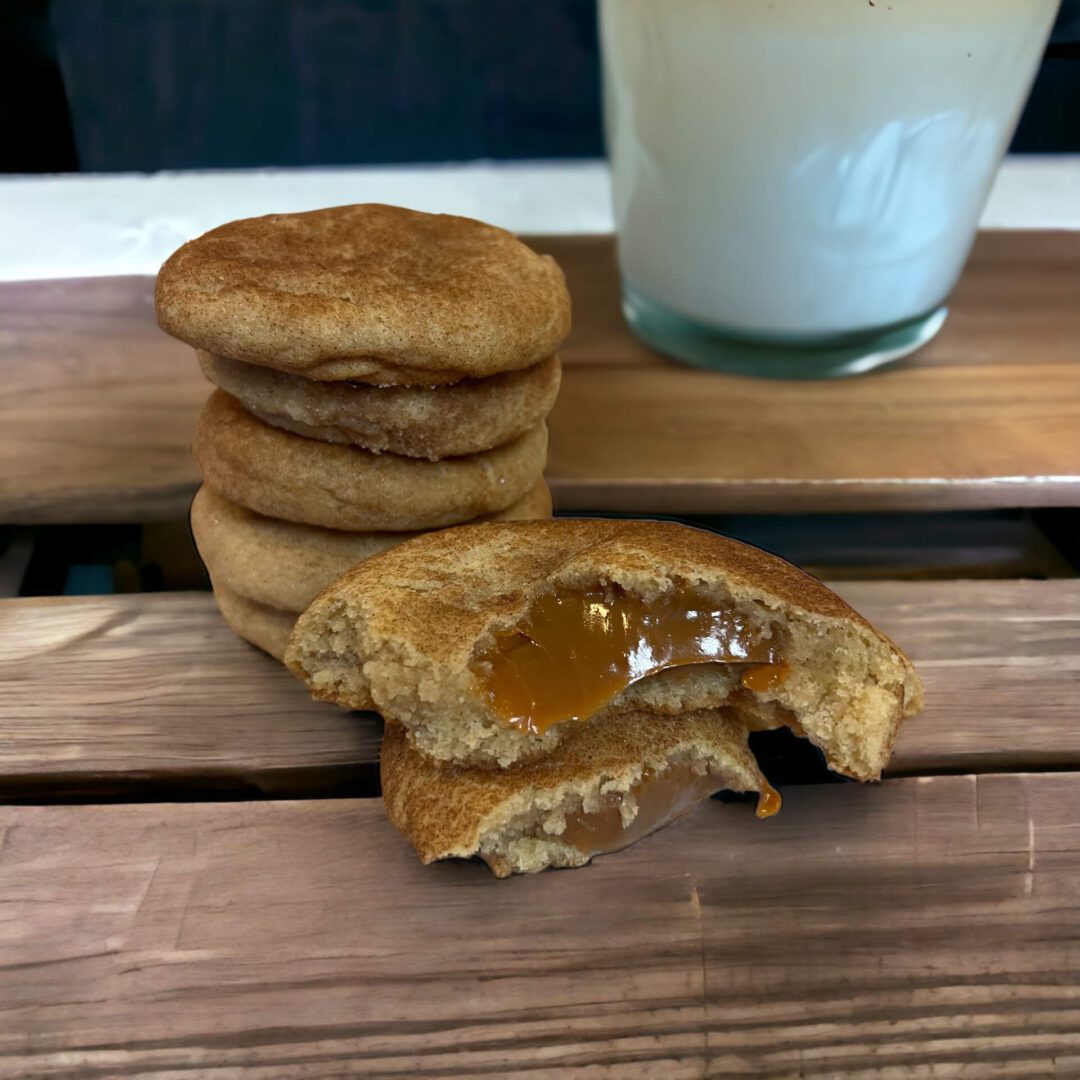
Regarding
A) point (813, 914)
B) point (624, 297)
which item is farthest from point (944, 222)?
point (813, 914)

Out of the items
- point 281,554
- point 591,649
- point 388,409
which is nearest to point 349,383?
point 388,409

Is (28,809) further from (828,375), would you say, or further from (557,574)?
(828,375)

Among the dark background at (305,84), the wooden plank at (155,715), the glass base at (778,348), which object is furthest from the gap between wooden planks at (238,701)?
the dark background at (305,84)

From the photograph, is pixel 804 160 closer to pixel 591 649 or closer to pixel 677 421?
pixel 677 421

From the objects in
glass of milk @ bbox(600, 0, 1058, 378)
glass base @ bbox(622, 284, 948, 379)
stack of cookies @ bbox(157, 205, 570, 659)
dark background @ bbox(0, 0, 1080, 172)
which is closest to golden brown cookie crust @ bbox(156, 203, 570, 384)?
stack of cookies @ bbox(157, 205, 570, 659)

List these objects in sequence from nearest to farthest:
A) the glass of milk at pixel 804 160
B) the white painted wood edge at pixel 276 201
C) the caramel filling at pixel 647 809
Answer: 1. the caramel filling at pixel 647 809
2. the glass of milk at pixel 804 160
3. the white painted wood edge at pixel 276 201

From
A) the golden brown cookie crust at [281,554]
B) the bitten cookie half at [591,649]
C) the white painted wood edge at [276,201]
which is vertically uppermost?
the bitten cookie half at [591,649]

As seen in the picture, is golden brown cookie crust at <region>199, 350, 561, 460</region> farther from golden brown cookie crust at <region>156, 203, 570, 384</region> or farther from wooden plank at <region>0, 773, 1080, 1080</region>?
wooden plank at <region>0, 773, 1080, 1080</region>

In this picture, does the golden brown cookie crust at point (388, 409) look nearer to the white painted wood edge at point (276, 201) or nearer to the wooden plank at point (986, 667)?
the wooden plank at point (986, 667)
